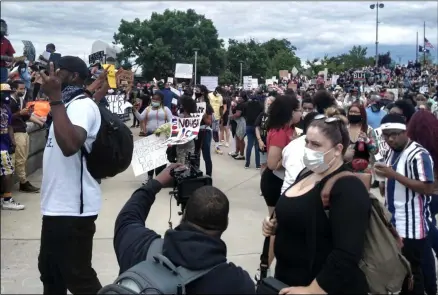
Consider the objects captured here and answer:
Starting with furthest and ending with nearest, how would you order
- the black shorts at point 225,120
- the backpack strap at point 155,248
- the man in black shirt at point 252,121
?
the black shorts at point 225,120 < the man in black shirt at point 252,121 < the backpack strap at point 155,248

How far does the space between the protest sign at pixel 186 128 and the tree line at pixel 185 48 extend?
37.5m

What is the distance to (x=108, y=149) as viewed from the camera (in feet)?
10.2

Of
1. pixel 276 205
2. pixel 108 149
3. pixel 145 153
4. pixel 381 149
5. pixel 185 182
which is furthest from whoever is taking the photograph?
pixel 145 153

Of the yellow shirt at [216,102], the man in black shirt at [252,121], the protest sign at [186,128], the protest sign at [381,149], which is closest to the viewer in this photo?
the protest sign at [381,149]

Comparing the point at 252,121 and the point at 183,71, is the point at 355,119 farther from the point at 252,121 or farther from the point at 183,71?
the point at 183,71

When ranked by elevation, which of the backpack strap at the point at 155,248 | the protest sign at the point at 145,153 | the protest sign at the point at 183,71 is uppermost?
the protest sign at the point at 183,71

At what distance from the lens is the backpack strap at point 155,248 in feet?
7.36

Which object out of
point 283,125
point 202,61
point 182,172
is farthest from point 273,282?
point 202,61

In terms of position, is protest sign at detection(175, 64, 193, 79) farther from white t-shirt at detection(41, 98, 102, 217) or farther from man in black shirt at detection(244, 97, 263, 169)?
white t-shirt at detection(41, 98, 102, 217)

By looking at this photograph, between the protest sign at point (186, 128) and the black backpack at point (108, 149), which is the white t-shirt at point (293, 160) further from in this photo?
the protest sign at point (186, 128)

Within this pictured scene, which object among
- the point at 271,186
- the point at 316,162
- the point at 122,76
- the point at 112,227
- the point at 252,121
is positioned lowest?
the point at 112,227

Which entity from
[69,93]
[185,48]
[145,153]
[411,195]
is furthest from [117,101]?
[185,48]

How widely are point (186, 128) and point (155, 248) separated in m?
6.29

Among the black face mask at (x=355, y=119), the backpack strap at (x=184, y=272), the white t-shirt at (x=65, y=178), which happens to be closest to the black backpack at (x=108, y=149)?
the white t-shirt at (x=65, y=178)
